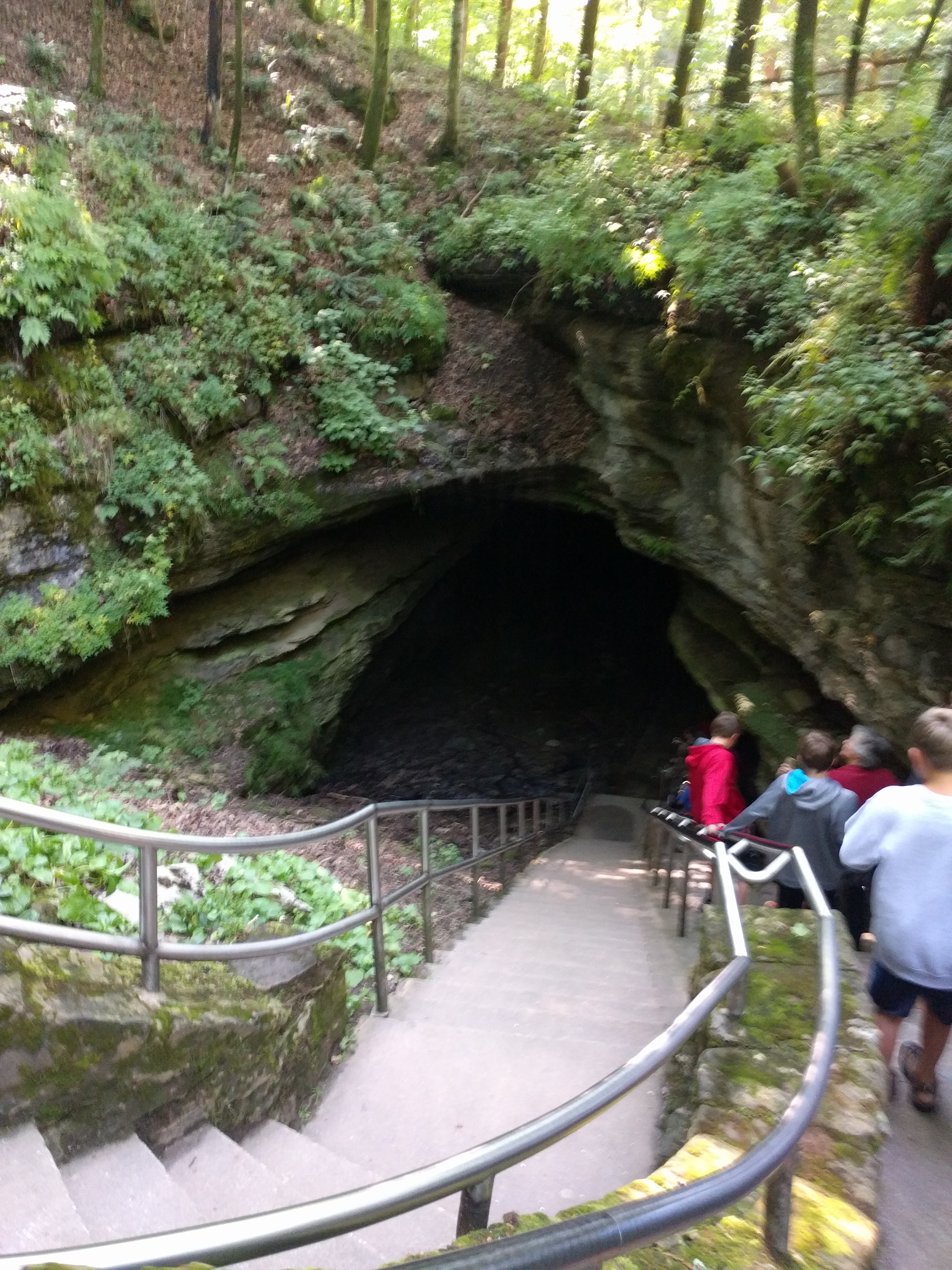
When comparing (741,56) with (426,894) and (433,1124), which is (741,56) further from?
(433,1124)

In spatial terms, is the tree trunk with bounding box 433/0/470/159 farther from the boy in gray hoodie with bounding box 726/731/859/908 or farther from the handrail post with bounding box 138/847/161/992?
the handrail post with bounding box 138/847/161/992

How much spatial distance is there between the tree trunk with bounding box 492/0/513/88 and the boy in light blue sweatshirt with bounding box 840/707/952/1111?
20.3m

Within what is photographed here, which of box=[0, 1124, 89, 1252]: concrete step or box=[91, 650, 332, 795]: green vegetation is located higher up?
box=[0, 1124, 89, 1252]: concrete step

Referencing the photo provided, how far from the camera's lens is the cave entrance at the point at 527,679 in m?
13.6

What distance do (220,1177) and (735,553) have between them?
8.77m

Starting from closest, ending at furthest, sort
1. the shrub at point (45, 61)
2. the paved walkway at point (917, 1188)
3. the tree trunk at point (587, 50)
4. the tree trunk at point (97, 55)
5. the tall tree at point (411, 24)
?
1. the paved walkway at point (917, 1188)
2. the tree trunk at point (97, 55)
3. the shrub at point (45, 61)
4. the tree trunk at point (587, 50)
5. the tall tree at point (411, 24)

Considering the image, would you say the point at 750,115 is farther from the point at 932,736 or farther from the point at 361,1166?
the point at 361,1166

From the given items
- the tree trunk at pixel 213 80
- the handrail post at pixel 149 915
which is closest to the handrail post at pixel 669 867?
the handrail post at pixel 149 915

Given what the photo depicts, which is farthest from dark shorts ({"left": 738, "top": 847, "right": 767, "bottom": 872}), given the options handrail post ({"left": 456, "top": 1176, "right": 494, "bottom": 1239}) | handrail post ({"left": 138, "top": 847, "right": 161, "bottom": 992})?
handrail post ({"left": 456, "top": 1176, "right": 494, "bottom": 1239})

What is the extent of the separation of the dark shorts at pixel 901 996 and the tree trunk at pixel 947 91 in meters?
6.87

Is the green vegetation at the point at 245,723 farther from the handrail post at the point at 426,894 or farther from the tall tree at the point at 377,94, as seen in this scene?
the tall tree at the point at 377,94

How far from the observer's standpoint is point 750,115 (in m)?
10.5

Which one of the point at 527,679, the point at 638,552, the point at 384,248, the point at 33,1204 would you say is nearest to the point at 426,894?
the point at 33,1204

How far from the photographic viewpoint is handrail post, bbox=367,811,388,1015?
4.08m
